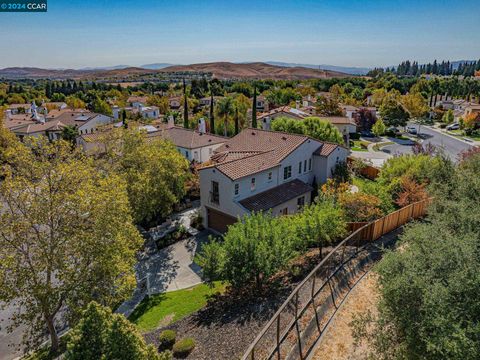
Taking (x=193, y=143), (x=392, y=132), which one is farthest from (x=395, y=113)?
(x=193, y=143)

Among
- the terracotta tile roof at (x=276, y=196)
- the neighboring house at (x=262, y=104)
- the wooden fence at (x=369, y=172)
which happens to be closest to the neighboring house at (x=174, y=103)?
the neighboring house at (x=262, y=104)

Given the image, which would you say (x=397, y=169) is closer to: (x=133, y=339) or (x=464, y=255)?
(x=464, y=255)

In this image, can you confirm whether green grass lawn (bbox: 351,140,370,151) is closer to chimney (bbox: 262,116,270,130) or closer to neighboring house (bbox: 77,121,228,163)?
chimney (bbox: 262,116,270,130)

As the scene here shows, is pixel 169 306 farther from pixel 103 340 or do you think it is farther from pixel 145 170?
pixel 103 340

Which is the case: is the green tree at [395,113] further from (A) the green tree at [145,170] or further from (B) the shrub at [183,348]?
(B) the shrub at [183,348]

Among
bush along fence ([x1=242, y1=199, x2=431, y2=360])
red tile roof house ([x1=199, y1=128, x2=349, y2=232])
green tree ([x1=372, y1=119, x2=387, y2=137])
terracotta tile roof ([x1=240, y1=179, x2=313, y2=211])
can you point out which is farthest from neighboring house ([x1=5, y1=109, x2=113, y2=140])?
bush along fence ([x1=242, y1=199, x2=431, y2=360])

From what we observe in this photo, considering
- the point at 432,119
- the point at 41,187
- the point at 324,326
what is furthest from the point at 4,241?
the point at 432,119
